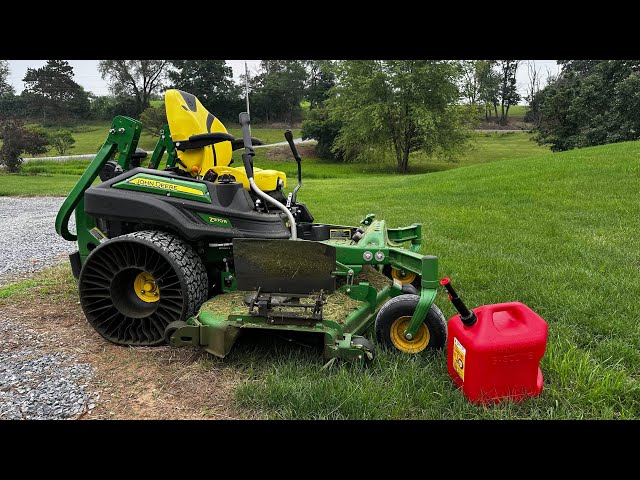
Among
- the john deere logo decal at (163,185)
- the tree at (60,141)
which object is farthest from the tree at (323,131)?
the john deere logo decal at (163,185)

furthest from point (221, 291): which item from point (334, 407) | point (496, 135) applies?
point (496, 135)

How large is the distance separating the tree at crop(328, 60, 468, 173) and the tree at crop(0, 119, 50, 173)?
61.1 ft

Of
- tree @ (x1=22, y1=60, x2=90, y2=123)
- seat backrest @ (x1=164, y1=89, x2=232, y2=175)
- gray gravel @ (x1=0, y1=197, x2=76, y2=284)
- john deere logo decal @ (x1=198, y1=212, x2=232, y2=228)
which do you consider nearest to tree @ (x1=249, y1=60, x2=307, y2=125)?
tree @ (x1=22, y1=60, x2=90, y2=123)

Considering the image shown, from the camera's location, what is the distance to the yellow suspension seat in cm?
447

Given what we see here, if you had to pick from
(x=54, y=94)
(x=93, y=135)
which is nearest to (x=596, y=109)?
(x=93, y=135)

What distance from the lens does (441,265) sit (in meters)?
6.11

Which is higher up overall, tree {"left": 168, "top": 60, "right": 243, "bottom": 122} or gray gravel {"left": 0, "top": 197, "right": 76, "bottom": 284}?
tree {"left": 168, "top": 60, "right": 243, "bottom": 122}

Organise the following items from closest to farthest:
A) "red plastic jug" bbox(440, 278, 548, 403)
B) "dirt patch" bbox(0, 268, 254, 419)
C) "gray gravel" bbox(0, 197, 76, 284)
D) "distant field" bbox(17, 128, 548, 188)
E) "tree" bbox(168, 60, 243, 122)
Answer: "red plastic jug" bbox(440, 278, 548, 403), "dirt patch" bbox(0, 268, 254, 419), "gray gravel" bbox(0, 197, 76, 284), "tree" bbox(168, 60, 243, 122), "distant field" bbox(17, 128, 548, 188)

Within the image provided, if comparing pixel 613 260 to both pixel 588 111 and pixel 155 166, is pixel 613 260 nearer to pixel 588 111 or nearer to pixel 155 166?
pixel 155 166

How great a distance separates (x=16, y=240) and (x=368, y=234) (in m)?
7.46

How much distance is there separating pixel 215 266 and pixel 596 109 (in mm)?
34028

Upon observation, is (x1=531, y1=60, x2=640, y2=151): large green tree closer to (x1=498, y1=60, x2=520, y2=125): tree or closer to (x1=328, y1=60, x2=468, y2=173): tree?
(x1=328, y1=60, x2=468, y2=173): tree

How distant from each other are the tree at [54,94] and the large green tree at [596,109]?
35015 mm

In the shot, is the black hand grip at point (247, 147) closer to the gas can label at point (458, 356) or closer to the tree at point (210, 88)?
the gas can label at point (458, 356)
